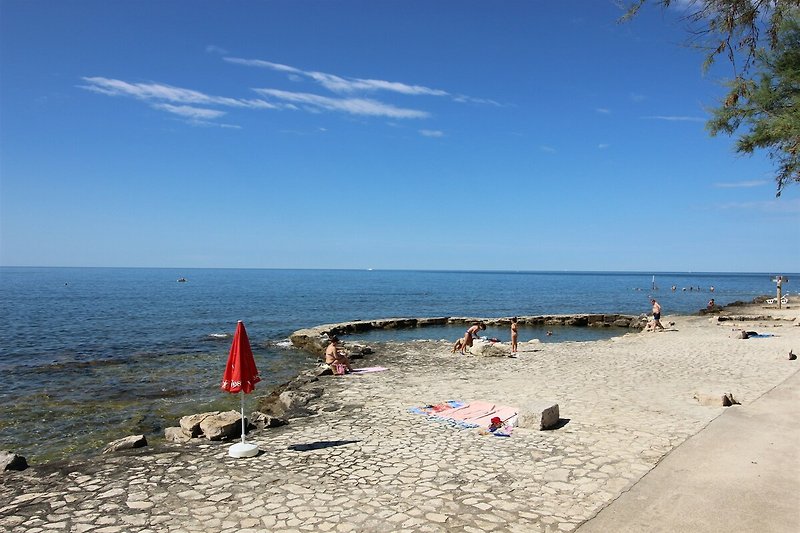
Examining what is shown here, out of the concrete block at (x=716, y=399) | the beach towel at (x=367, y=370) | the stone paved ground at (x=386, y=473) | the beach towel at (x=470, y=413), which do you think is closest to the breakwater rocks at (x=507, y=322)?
the beach towel at (x=367, y=370)

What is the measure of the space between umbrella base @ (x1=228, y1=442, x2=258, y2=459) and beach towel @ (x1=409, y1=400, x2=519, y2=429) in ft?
13.3

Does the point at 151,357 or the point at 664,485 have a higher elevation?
the point at 664,485

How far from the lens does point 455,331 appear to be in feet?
139

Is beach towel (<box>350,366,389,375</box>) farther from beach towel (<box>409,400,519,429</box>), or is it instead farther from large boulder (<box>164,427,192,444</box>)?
large boulder (<box>164,427,192,444</box>)

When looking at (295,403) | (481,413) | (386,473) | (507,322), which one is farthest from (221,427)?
(507,322)

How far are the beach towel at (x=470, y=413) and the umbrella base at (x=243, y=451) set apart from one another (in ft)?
13.3

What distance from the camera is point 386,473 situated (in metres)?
7.71

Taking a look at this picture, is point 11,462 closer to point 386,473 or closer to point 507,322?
point 386,473

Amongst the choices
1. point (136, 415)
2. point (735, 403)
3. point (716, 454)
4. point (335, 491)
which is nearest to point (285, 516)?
point (335, 491)

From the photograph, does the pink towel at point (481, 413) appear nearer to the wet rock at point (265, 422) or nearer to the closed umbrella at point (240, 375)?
the wet rock at point (265, 422)

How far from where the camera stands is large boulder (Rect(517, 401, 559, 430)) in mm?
9898

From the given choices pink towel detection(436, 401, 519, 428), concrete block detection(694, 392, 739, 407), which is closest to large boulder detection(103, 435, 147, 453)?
pink towel detection(436, 401, 519, 428)

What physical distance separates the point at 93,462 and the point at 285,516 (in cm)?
412

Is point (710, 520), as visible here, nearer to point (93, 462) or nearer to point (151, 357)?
point (93, 462)
